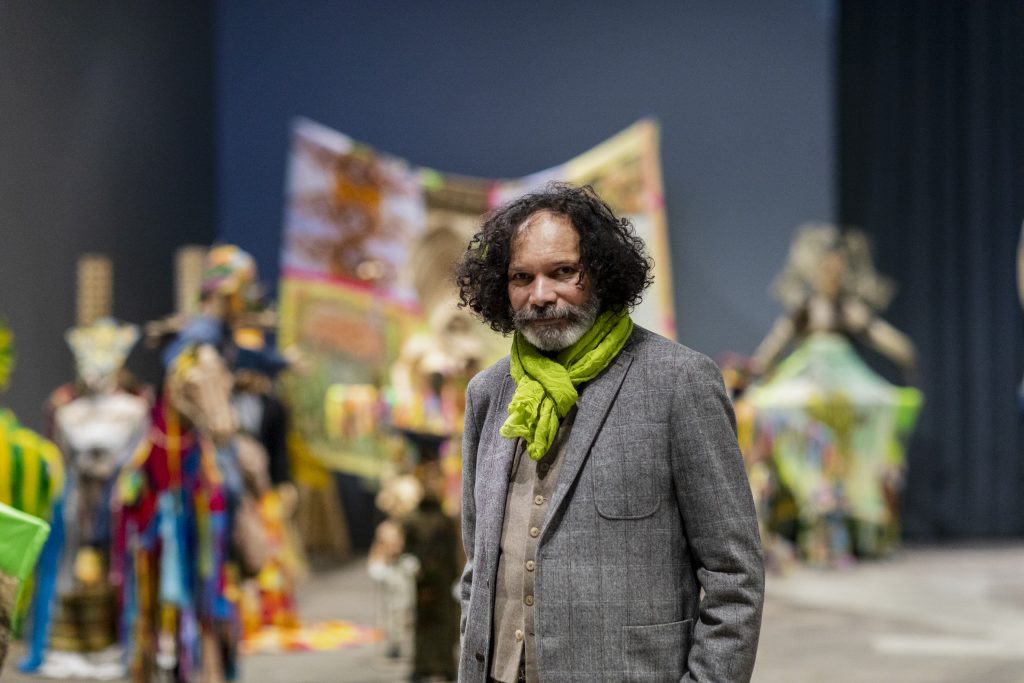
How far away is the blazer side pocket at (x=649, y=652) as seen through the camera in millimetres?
1919

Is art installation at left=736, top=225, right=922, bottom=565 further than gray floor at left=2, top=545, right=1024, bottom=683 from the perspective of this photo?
Yes

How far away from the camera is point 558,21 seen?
33.9 feet

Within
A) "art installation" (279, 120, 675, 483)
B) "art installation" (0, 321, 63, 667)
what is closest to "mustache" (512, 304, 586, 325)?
"art installation" (0, 321, 63, 667)

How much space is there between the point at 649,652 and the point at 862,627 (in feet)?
15.9

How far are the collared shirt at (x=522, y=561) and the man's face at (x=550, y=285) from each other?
130mm

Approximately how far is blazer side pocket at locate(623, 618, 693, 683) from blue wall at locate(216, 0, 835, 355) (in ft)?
27.1

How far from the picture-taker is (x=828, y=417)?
8914 mm

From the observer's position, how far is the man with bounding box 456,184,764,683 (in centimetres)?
191

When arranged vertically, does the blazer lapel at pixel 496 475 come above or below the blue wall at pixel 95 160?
below

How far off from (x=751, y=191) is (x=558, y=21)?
2.06 metres

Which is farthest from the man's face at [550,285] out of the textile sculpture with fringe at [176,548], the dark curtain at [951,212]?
the dark curtain at [951,212]

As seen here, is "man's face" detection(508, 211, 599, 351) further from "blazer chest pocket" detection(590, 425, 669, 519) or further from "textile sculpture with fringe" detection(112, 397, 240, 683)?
"textile sculpture with fringe" detection(112, 397, 240, 683)

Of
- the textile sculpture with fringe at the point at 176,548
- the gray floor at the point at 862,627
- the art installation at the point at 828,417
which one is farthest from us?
the art installation at the point at 828,417

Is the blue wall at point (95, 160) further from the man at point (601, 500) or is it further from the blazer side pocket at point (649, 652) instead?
the blazer side pocket at point (649, 652)
